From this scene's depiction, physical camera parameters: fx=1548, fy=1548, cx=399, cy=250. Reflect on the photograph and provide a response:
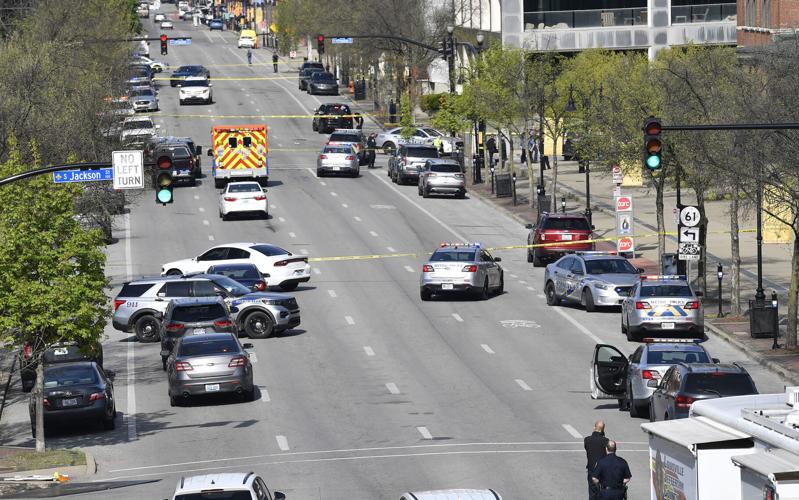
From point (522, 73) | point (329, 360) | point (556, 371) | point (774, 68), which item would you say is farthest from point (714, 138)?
point (522, 73)

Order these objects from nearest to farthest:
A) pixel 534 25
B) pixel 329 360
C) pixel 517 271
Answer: pixel 329 360 → pixel 517 271 → pixel 534 25

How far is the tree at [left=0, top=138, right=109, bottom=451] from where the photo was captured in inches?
1098

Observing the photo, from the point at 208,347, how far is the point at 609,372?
321 inches

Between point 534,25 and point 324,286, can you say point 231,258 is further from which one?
point 534,25

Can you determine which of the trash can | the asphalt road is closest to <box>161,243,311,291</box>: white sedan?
the asphalt road

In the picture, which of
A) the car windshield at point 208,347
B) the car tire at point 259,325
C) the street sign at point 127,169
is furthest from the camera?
the car tire at point 259,325

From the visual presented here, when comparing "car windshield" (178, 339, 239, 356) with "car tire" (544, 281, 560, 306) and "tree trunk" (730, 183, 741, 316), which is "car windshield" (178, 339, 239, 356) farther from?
"tree trunk" (730, 183, 741, 316)

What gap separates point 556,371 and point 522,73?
3571 centimetres

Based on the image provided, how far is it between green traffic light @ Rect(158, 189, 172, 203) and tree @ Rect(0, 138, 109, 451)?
2635 millimetres

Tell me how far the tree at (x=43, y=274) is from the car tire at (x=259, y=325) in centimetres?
1029

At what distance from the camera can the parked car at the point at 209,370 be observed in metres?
31.3

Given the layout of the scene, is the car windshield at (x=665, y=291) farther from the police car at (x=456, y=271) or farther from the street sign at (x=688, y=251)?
the police car at (x=456, y=271)

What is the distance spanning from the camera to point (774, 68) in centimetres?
3659

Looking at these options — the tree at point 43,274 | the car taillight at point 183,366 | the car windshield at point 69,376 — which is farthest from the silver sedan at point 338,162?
the tree at point 43,274
